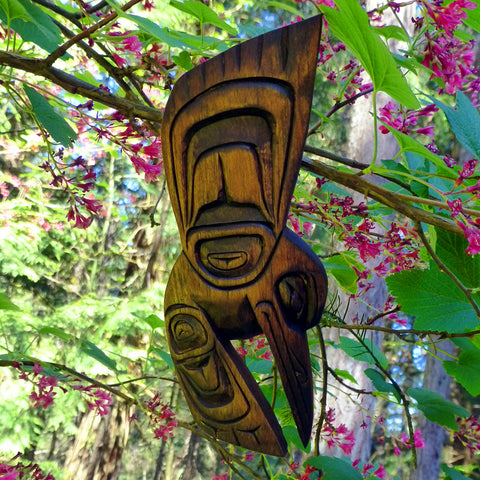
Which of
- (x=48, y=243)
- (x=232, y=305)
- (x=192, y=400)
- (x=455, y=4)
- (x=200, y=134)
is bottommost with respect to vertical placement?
(x=192, y=400)

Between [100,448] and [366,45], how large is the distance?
369cm

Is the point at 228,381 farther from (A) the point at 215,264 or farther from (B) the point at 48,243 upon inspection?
(B) the point at 48,243

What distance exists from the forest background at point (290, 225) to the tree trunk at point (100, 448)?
0.05 feet

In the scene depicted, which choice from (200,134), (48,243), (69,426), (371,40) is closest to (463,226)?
(371,40)

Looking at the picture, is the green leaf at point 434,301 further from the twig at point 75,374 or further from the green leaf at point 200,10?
the twig at point 75,374

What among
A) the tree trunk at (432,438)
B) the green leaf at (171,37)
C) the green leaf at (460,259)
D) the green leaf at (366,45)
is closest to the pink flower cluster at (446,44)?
the green leaf at (366,45)

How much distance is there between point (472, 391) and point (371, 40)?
72 centimetres

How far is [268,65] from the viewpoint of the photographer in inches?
25.3

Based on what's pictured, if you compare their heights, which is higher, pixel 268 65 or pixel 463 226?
pixel 268 65

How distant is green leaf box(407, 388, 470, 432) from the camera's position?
3.72 feet

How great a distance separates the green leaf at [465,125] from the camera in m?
0.71

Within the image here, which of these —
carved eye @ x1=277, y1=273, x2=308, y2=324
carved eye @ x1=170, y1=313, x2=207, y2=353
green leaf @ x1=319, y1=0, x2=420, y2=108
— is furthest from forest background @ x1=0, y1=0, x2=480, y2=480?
carved eye @ x1=170, y1=313, x2=207, y2=353

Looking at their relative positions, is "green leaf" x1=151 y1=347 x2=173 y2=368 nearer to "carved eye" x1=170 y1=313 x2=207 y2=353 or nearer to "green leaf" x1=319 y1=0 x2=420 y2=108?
"carved eye" x1=170 y1=313 x2=207 y2=353

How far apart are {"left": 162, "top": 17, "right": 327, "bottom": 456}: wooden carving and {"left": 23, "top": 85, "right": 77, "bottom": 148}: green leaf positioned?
34cm
